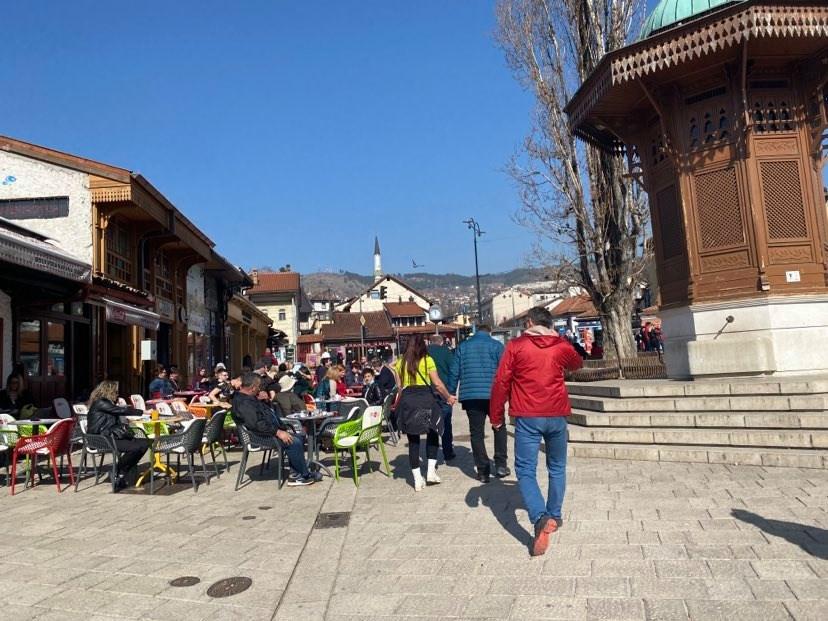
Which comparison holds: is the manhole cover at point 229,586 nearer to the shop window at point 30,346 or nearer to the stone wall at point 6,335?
the stone wall at point 6,335

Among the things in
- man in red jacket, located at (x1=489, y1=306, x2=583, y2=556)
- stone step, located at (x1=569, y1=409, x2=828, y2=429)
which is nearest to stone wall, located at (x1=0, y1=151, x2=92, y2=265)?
stone step, located at (x1=569, y1=409, x2=828, y2=429)

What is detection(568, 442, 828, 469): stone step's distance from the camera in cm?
632

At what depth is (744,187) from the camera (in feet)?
31.7

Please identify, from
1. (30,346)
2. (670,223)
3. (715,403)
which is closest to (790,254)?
(670,223)

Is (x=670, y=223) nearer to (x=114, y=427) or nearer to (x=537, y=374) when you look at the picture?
(x=537, y=374)

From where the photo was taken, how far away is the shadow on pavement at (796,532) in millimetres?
3949

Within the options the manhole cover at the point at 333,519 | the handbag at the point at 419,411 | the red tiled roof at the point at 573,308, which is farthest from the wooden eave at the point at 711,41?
the red tiled roof at the point at 573,308

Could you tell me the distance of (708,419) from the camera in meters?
7.47

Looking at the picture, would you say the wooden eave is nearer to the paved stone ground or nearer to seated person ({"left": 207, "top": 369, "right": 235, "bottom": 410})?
the paved stone ground

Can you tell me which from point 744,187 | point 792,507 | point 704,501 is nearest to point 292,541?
point 704,501

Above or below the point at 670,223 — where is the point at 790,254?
below

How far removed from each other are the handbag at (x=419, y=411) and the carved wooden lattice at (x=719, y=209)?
602 centimetres

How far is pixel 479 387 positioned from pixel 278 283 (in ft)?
167

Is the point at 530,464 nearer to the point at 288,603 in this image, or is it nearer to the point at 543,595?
the point at 543,595
